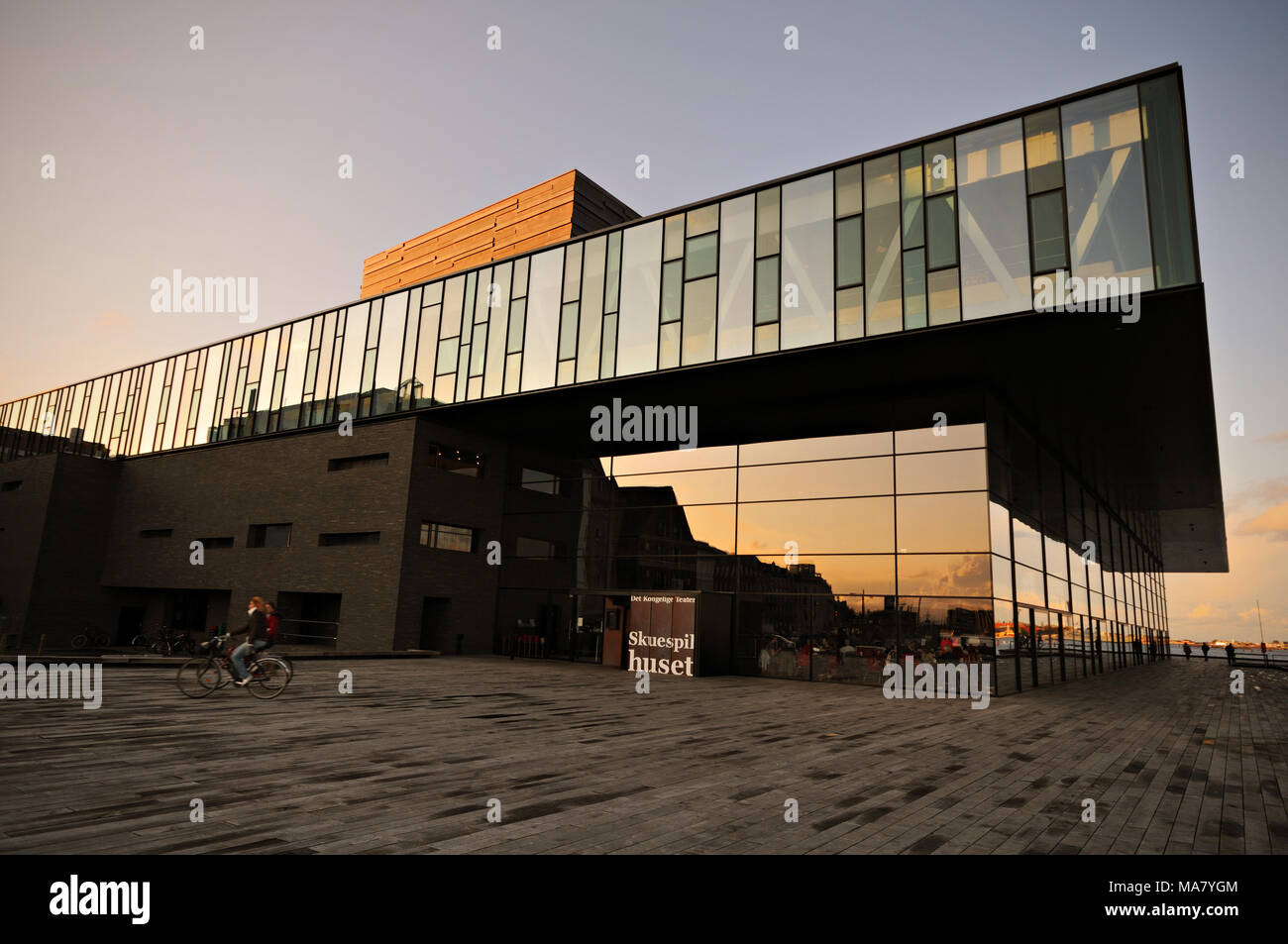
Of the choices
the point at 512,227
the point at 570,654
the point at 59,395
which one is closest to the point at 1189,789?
the point at 570,654

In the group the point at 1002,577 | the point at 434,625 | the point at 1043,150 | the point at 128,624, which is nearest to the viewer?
the point at 1043,150

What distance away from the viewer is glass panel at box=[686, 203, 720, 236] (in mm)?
22094

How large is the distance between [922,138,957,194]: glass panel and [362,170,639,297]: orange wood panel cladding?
72.5 feet

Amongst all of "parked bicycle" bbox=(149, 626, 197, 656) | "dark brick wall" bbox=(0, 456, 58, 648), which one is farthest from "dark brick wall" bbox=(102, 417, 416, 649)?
"dark brick wall" bbox=(0, 456, 58, 648)

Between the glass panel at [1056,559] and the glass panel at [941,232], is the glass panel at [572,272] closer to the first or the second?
the glass panel at [941,232]

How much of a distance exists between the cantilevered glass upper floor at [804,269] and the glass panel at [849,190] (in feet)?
0.12

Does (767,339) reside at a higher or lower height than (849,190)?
lower

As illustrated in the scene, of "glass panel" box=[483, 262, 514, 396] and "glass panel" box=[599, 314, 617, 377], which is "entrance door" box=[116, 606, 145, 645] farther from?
"glass panel" box=[599, 314, 617, 377]

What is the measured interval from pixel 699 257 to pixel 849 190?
4.70 m

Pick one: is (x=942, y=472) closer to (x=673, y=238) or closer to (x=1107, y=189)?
(x=1107, y=189)

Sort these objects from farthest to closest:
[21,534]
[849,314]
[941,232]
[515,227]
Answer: [515,227]
[21,534]
[849,314]
[941,232]

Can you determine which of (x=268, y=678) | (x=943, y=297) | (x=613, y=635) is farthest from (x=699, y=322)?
(x=268, y=678)

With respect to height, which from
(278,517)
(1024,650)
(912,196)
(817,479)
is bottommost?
(1024,650)

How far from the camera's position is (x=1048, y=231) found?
16.8 m
